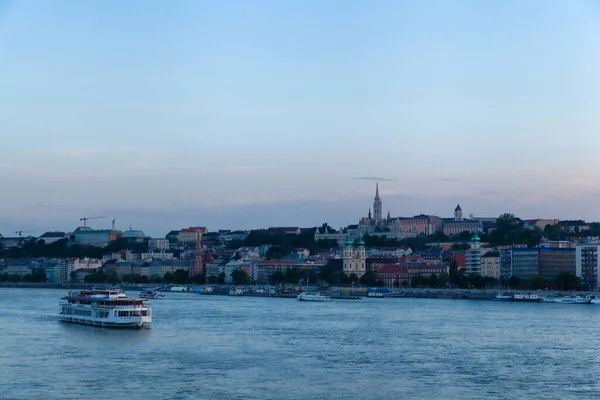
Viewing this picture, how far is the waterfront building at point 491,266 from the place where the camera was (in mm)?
55125

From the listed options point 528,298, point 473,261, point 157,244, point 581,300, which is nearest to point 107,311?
point 581,300

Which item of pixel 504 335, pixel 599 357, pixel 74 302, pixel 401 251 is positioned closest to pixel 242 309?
pixel 74 302

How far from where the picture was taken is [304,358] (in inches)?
752

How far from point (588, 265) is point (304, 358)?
32460mm

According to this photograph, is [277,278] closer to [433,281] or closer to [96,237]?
[433,281]

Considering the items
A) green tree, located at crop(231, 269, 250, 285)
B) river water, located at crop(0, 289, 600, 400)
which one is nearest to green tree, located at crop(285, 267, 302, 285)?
green tree, located at crop(231, 269, 250, 285)

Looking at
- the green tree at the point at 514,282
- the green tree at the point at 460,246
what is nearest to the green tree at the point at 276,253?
the green tree at the point at 460,246

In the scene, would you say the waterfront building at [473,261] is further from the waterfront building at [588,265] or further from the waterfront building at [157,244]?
the waterfront building at [157,244]

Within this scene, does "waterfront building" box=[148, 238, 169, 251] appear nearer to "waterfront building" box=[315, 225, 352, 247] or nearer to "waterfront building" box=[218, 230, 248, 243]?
"waterfront building" box=[218, 230, 248, 243]

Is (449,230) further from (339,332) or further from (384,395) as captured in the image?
(384,395)

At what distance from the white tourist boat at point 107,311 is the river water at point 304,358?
1.33 feet

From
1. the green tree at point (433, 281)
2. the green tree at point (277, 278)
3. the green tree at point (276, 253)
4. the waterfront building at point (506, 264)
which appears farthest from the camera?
the green tree at point (276, 253)

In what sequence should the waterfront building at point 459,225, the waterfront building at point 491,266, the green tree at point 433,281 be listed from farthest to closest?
the waterfront building at point 459,225 → the waterfront building at point 491,266 → the green tree at point 433,281

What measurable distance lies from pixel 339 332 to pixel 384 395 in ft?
30.1
